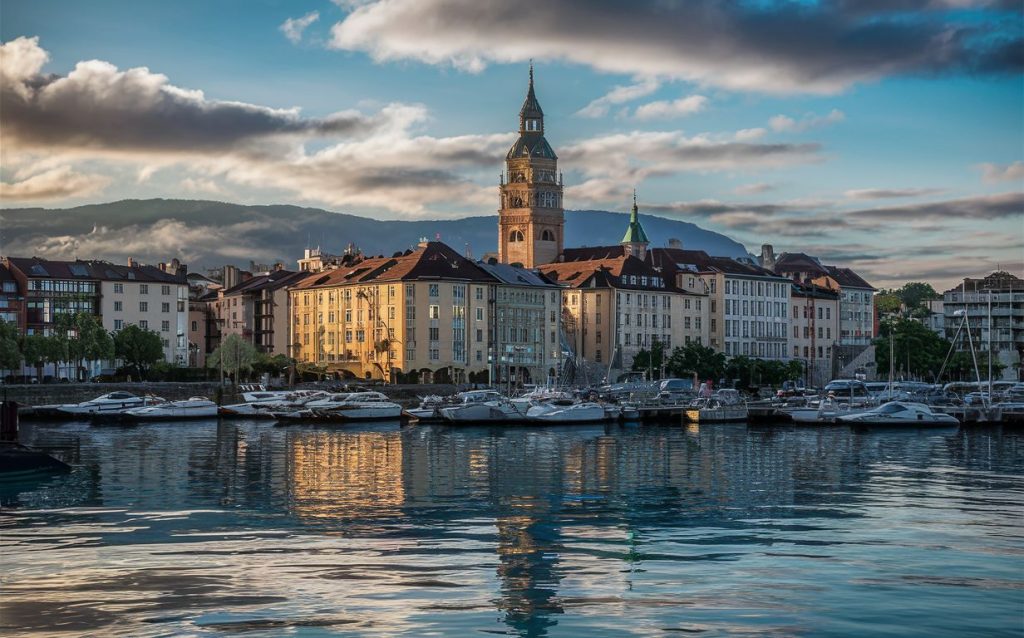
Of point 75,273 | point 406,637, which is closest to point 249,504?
point 406,637

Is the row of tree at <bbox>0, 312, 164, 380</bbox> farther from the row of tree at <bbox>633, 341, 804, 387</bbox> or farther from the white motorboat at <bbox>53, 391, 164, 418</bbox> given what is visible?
the row of tree at <bbox>633, 341, 804, 387</bbox>

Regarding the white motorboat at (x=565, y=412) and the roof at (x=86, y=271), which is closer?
the white motorboat at (x=565, y=412)

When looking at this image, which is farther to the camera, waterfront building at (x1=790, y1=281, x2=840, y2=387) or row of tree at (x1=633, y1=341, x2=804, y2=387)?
waterfront building at (x1=790, y1=281, x2=840, y2=387)

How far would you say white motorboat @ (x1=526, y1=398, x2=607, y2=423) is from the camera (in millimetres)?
93000

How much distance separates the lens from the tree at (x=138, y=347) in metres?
126

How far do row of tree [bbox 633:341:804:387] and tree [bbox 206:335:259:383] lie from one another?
40674 mm

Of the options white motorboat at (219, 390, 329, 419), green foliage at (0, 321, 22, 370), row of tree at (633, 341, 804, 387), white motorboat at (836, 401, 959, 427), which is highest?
green foliage at (0, 321, 22, 370)

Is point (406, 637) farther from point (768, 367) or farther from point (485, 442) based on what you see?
point (768, 367)

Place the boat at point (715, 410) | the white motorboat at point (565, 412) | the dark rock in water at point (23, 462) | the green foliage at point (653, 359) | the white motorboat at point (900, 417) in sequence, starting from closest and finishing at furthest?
the dark rock in water at point (23, 462)
the white motorboat at point (900, 417)
the white motorboat at point (565, 412)
the boat at point (715, 410)
the green foliage at point (653, 359)

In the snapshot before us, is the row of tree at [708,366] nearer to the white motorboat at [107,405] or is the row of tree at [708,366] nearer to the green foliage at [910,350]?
the green foliage at [910,350]

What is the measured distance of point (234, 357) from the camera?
424 ft

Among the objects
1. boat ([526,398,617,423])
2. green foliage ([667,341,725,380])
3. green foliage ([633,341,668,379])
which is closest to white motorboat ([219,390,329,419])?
boat ([526,398,617,423])

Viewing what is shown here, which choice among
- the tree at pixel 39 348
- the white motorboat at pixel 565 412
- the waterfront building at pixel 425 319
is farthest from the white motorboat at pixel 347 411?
the waterfront building at pixel 425 319

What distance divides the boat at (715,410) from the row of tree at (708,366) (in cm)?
3749
